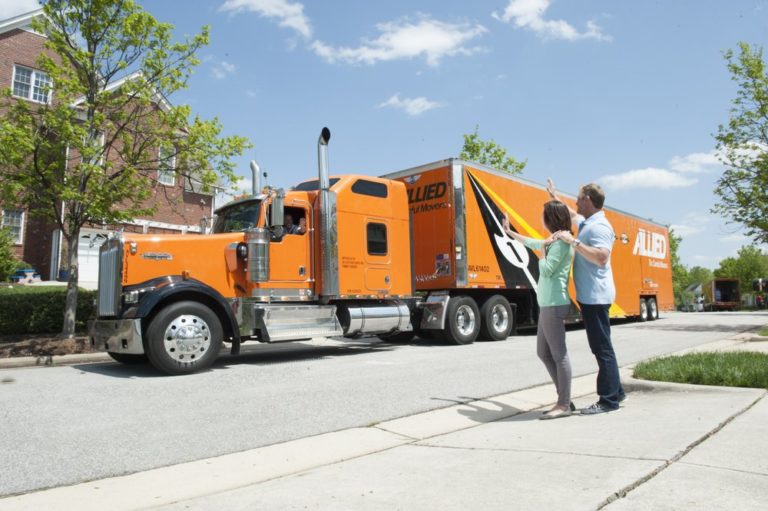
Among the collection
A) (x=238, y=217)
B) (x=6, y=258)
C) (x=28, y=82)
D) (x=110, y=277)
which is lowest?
(x=110, y=277)

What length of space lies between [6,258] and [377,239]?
15.7m

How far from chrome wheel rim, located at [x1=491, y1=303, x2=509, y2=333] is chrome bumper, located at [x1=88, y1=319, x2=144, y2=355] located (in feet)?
25.1

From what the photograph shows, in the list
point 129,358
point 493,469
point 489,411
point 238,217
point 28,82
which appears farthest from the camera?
point 28,82

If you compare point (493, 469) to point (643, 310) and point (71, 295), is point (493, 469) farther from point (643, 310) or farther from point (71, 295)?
point (643, 310)

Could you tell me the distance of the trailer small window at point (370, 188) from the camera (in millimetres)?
10469

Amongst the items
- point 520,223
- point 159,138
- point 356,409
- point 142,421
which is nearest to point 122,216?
point 159,138

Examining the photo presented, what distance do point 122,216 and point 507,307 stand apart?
823 centimetres

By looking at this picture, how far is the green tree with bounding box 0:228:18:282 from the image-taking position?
1955 centimetres

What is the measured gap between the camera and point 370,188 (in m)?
10.7

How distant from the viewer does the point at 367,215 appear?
10.6 metres

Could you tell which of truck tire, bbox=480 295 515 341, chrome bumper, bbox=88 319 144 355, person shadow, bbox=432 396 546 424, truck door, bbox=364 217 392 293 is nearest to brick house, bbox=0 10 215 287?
truck door, bbox=364 217 392 293

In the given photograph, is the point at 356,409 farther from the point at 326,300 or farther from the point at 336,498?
the point at 326,300

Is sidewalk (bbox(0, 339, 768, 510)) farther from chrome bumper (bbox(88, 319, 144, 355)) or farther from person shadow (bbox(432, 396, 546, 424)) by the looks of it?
chrome bumper (bbox(88, 319, 144, 355))

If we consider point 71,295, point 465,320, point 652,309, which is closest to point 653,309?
point 652,309
